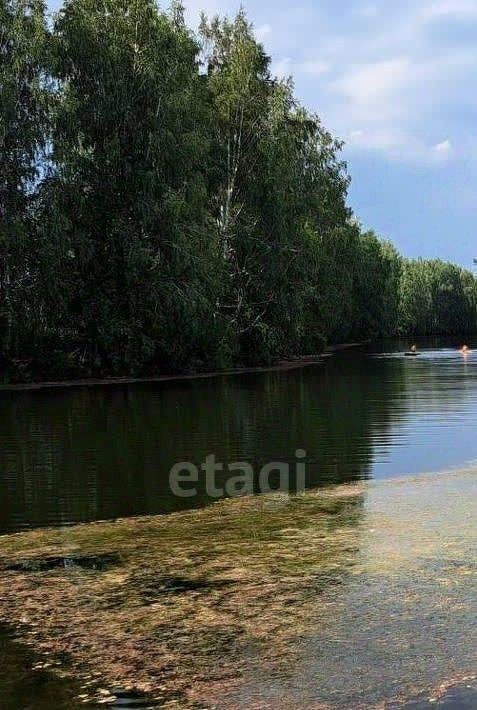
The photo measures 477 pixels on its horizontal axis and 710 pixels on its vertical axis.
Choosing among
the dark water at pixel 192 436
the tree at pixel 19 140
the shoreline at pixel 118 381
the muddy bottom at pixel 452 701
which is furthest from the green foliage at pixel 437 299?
the muddy bottom at pixel 452 701

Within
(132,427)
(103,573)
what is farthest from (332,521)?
(132,427)

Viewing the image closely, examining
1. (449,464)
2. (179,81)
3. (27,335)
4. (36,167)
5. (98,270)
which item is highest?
(179,81)

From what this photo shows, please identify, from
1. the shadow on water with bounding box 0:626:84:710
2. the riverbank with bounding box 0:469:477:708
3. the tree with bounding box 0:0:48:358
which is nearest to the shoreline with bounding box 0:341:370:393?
the tree with bounding box 0:0:48:358

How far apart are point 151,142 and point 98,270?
6277mm

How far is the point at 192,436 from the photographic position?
1975 cm

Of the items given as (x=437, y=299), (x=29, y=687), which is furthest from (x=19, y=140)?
(x=437, y=299)

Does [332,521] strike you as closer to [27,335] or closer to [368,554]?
[368,554]

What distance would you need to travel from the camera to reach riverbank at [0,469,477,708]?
207 inches

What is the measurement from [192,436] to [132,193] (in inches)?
858

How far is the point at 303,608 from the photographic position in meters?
6.56

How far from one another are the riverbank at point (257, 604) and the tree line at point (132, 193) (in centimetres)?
2681

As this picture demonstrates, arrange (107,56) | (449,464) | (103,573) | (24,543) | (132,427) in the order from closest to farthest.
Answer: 1. (103,573)
2. (24,543)
3. (449,464)
4. (132,427)
5. (107,56)

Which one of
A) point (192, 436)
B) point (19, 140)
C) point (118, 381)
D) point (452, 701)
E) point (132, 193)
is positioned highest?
point (19, 140)

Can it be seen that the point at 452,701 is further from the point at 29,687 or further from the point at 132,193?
the point at 132,193
